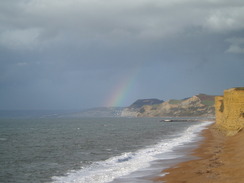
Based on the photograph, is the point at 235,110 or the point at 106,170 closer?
the point at 106,170

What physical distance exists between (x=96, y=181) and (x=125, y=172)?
3.44 m

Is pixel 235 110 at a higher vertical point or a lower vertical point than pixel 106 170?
higher

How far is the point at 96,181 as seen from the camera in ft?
64.2

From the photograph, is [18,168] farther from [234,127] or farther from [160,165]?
[234,127]

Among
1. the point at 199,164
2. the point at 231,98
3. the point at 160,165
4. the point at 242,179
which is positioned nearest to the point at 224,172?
the point at 242,179

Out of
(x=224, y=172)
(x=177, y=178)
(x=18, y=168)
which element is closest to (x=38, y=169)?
(x=18, y=168)

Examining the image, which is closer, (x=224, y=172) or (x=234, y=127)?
(x=224, y=172)

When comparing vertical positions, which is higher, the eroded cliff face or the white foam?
the eroded cliff face

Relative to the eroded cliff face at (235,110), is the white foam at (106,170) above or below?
below

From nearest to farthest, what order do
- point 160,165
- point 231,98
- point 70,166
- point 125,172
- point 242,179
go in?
point 242,179
point 125,172
point 160,165
point 70,166
point 231,98

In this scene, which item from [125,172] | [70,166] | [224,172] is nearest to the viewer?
[224,172]

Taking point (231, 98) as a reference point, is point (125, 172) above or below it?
below

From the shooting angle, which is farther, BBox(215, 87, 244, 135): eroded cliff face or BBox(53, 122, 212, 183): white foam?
BBox(215, 87, 244, 135): eroded cliff face

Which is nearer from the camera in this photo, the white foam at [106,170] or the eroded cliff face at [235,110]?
the white foam at [106,170]
